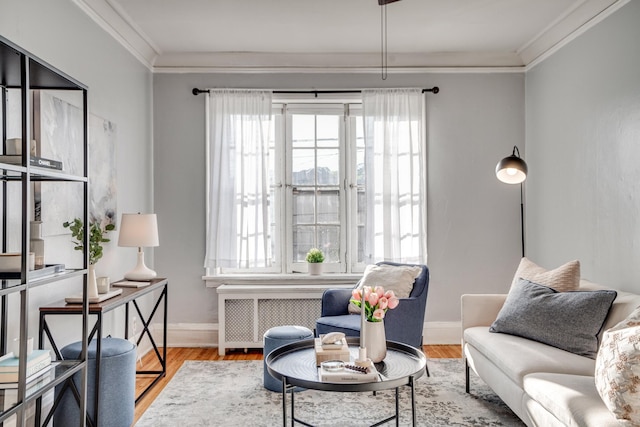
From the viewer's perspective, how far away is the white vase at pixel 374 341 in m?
2.68

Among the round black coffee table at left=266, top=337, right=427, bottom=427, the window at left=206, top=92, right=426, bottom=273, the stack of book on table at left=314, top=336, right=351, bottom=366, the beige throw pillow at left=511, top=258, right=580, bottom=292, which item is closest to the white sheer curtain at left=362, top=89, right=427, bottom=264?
the window at left=206, top=92, right=426, bottom=273

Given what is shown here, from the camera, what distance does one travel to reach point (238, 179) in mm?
4727

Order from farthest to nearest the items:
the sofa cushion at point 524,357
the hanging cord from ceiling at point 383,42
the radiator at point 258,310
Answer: the radiator at point 258,310
the hanging cord from ceiling at point 383,42
the sofa cushion at point 524,357

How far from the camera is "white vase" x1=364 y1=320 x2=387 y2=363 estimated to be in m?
2.68

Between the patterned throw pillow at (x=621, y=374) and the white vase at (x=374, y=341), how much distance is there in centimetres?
104

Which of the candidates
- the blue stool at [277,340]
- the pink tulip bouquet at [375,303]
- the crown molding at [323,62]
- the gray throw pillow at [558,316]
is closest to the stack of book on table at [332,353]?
the pink tulip bouquet at [375,303]

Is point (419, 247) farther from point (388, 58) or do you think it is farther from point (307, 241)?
point (388, 58)

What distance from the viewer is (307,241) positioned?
4.91 meters

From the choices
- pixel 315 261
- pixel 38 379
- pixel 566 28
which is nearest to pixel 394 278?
pixel 315 261

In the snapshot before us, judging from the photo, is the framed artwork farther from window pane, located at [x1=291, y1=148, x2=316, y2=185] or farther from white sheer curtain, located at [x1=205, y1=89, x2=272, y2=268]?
window pane, located at [x1=291, y1=148, x2=316, y2=185]

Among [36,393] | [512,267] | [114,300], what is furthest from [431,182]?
[36,393]

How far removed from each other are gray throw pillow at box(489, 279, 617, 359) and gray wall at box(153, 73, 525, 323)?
5.42 feet

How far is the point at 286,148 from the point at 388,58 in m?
1.29

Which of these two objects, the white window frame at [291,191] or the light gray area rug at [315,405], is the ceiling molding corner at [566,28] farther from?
the light gray area rug at [315,405]
